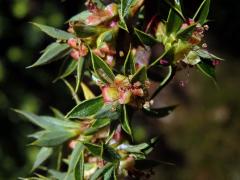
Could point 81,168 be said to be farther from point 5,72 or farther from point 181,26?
point 5,72

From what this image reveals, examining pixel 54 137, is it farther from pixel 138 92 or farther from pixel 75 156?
pixel 138 92

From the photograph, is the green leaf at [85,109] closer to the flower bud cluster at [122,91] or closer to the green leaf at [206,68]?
the flower bud cluster at [122,91]

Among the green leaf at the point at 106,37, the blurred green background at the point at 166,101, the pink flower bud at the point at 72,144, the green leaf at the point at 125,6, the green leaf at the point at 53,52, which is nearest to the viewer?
the green leaf at the point at 125,6

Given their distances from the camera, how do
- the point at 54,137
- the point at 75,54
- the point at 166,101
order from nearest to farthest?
the point at 75,54
the point at 54,137
the point at 166,101

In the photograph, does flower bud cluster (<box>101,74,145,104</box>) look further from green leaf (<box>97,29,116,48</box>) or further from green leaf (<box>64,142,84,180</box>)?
green leaf (<box>64,142,84,180</box>)

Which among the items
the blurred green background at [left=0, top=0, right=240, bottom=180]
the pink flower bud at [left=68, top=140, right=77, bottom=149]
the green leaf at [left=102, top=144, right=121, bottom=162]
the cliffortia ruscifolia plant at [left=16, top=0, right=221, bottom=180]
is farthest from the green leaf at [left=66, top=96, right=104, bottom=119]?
the blurred green background at [left=0, top=0, right=240, bottom=180]

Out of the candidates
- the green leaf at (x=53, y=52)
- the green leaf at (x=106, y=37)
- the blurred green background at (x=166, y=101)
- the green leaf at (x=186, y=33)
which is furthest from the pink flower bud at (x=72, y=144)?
the blurred green background at (x=166, y=101)

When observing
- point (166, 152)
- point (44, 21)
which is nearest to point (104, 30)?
point (44, 21)

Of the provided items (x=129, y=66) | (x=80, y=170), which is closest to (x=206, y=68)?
(x=129, y=66)
